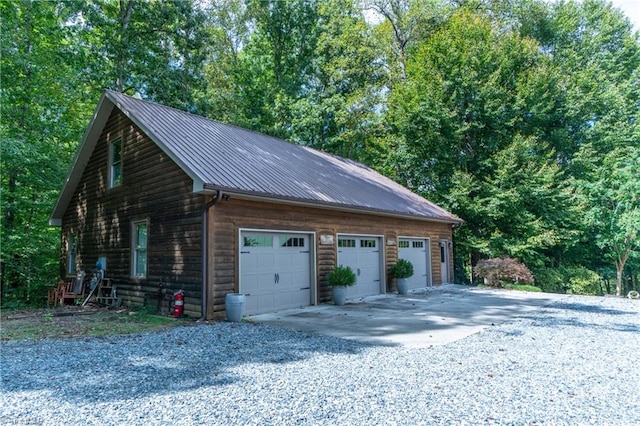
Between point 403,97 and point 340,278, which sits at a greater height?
point 403,97

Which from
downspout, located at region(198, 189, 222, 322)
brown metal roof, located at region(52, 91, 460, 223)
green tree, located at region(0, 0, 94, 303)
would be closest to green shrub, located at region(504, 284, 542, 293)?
brown metal roof, located at region(52, 91, 460, 223)

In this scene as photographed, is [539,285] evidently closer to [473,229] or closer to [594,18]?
[473,229]

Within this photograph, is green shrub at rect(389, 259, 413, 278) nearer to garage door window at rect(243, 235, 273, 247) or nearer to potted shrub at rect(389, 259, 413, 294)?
potted shrub at rect(389, 259, 413, 294)

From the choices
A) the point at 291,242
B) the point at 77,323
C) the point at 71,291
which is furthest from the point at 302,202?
the point at 71,291

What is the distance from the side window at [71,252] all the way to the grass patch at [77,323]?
343 centimetres

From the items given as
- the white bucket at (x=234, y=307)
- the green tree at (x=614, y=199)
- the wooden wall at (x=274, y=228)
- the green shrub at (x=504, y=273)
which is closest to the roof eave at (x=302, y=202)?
the wooden wall at (x=274, y=228)

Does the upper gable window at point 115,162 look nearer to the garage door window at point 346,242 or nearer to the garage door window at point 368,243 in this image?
the garage door window at point 346,242

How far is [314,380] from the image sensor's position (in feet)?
14.7

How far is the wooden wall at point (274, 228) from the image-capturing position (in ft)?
28.3

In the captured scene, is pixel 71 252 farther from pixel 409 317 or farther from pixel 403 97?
pixel 403 97

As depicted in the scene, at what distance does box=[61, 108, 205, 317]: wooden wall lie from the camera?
904 cm

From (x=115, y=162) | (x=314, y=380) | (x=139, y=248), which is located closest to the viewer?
(x=314, y=380)

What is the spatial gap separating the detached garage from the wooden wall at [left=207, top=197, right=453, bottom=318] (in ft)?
0.09

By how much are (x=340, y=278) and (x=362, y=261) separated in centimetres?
217
